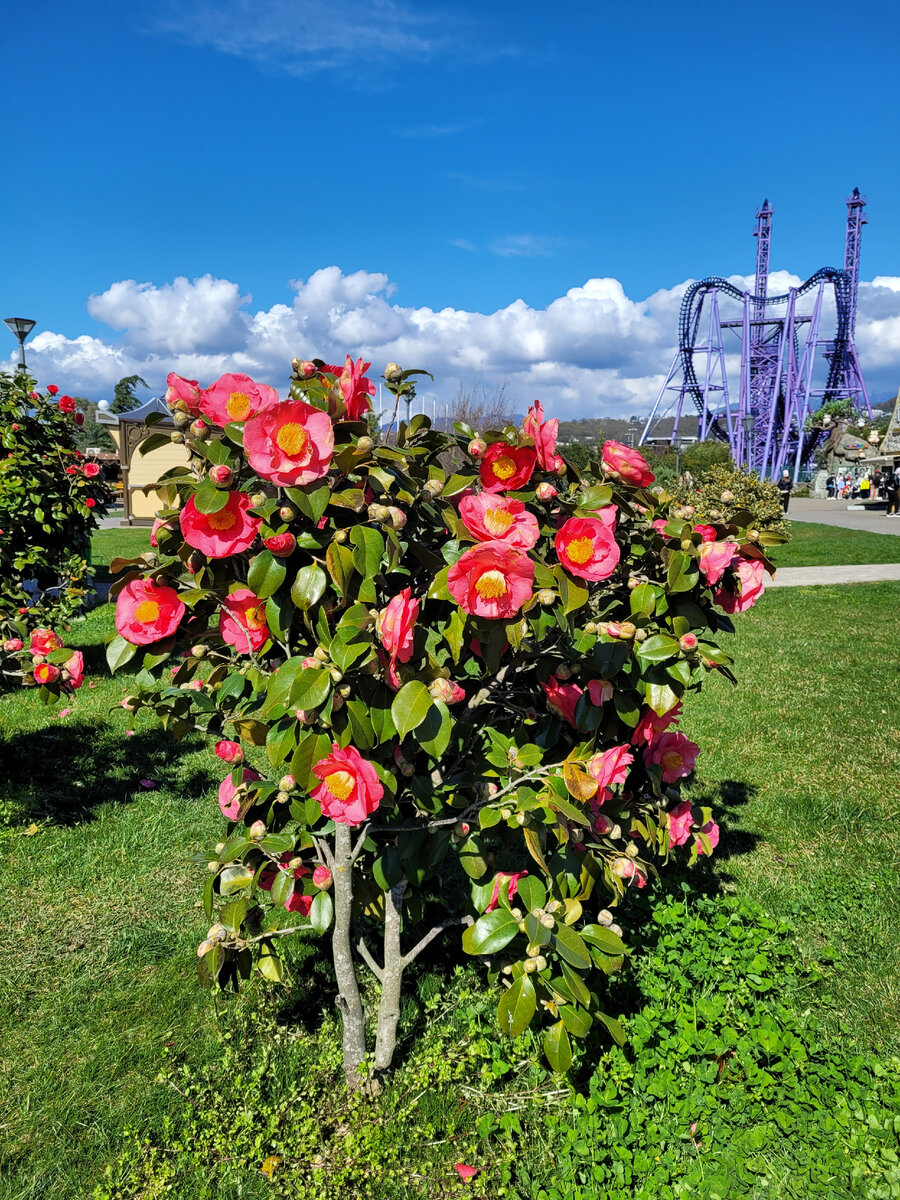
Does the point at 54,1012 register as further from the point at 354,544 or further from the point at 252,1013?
the point at 354,544

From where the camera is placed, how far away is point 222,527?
1.34 metres

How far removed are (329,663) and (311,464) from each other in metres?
0.33

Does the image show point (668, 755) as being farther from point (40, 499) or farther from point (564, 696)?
point (40, 499)

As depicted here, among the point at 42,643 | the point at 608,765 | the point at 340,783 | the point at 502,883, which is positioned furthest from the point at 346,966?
the point at 42,643

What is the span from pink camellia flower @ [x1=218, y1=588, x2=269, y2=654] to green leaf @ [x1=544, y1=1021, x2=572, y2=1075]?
974 mm

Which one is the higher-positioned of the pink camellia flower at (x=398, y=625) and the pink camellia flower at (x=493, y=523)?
the pink camellia flower at (x=493, y=523)

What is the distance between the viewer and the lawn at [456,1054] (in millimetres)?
1691

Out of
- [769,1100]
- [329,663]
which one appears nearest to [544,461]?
[329,663]

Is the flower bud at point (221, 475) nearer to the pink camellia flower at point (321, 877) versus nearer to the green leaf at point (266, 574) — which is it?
the green leaf at point (266, 574)

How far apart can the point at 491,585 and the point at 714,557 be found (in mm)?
519

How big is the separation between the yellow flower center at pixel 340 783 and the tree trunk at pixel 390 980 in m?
0.63

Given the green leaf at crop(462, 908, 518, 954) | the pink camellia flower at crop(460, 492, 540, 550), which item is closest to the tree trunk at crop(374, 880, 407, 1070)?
the green leaf at crop(462, 908, 518, 954)

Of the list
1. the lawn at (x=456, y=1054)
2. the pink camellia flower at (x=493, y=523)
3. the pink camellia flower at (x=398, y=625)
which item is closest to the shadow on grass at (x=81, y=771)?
the lawn at (x=456, y=1054)

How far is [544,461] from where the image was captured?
59.7 inches
